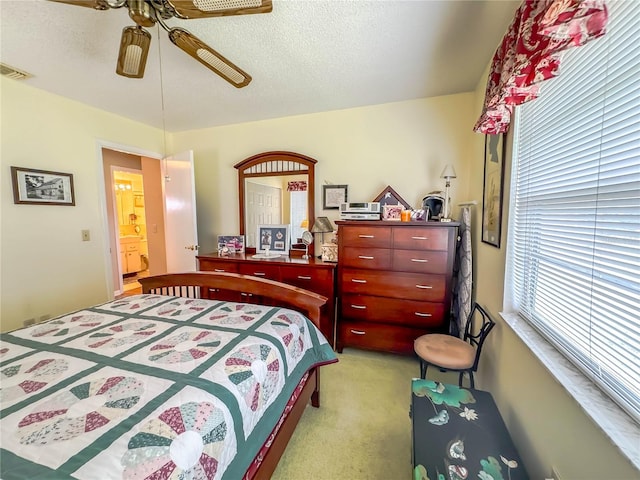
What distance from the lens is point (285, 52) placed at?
1844 millimetres

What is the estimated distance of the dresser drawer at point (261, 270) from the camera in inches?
107

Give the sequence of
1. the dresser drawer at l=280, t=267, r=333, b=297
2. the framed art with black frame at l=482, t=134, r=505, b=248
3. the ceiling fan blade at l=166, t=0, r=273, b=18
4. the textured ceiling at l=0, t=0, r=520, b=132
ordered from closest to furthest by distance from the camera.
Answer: the ceiling fan blade at l=166, t=0, r=273, b=18 → the textured ceiling at l=0, t=0, r=520, b=132 → the framed art with black frame at l=482, t=134, r=505, b=248 → the dresser drawer at l=280, t=267, r=333, b=297

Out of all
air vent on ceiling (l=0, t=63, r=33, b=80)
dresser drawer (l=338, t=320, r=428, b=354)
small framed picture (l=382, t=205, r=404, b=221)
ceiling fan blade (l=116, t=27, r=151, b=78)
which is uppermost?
air vent on ceiling (l=0, t=63, r=33, b=80)

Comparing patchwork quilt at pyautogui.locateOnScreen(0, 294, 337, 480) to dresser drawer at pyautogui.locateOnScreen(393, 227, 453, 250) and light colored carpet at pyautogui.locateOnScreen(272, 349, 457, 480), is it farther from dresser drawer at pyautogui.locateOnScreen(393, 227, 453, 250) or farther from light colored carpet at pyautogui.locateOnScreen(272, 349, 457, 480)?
dresser drawer at pyautogui.locateOnScreen(393, 227, 453, 250)

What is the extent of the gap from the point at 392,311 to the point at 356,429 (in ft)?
3.24

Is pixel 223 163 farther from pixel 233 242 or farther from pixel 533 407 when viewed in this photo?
pixel 533 407

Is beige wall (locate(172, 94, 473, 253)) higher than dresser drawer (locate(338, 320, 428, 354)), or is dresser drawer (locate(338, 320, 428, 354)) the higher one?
beige wall (locate(172, 94, 473, 253))

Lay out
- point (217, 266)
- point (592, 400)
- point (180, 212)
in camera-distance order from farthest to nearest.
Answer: point (180, 212), point (217, 266), point (592, 400)

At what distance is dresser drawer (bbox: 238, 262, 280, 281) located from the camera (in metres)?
2.71

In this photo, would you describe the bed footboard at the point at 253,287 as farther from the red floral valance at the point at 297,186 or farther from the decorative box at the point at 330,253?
the red floral valance at the point at 297,186

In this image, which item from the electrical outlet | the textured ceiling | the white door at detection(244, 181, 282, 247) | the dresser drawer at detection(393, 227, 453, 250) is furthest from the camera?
the white door at detection(244, 181, 282, 247)

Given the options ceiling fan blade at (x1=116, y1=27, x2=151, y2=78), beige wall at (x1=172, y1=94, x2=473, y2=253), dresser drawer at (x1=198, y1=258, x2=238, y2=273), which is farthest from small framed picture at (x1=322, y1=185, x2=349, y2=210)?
ceiling fan blade at (x1=116, y1=27, x2=151, y2=78)

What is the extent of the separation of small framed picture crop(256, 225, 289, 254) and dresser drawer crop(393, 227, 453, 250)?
1.34m

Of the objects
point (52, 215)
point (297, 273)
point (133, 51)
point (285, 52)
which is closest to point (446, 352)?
point (297, 273)
